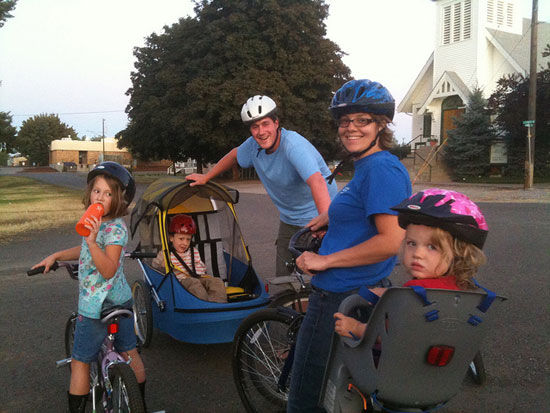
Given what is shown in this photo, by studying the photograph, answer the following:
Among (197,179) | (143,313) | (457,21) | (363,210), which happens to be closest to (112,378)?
(363,210)

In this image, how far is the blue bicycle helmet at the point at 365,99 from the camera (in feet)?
7.70

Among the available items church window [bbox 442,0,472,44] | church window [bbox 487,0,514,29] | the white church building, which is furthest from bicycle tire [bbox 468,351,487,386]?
church window [bbox 487,0,514,29]

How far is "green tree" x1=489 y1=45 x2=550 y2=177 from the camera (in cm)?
2373

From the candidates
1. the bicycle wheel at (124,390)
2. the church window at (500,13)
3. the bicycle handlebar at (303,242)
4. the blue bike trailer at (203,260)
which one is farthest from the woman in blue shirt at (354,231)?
the church window at (500,13)

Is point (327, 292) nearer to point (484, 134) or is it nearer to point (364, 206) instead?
point (364, 206)

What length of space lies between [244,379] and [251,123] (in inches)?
74.1

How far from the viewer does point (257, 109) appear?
3908mm

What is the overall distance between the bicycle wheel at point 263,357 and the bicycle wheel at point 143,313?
1487mm

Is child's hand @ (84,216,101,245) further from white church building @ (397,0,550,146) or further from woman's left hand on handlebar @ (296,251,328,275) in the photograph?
white church building @ (397,0,550,146)

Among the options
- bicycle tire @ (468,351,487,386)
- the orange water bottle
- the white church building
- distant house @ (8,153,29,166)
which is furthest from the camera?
distant house @ (8,153,29,166)

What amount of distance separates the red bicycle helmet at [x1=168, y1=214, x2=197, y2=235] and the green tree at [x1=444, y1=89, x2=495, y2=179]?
84.9ft

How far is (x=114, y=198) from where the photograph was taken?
2.93 m

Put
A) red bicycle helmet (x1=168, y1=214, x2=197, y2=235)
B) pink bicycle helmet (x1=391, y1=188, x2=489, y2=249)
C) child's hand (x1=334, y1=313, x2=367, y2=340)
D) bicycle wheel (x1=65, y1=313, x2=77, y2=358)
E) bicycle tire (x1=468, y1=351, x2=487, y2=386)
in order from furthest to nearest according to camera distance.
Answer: red bicycle helmet (x1=168, y1=214, x2=197, y2=235)
bicycle tire (x1=468, y1=351, x2=487, y2=386)
bicycle wheel (x1=65, y1=313, x2=77, y2=358)
child's hand (x1=334, y1=313, x2=367, y2=340)
pink bicycle helmet (x1=391, y1=188, x2=489, y2=249)

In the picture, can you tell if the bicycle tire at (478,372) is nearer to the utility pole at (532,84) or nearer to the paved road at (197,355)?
the paved road at (197,355)
